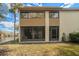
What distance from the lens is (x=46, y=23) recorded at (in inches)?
152

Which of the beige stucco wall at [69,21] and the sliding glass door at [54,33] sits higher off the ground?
the beige stucco wall at [69,21]

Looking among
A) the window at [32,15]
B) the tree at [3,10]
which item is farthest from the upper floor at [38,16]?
the tree at [3,10]

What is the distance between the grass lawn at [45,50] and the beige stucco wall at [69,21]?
190 millimetres

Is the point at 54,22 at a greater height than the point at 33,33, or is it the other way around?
the point at 54,22

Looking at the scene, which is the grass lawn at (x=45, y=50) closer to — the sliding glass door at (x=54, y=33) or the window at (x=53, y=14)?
the sliding glass door at (x=54, y=33)

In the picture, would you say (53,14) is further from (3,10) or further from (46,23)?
(3,10)

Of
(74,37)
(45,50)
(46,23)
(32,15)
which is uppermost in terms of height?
(32,15)

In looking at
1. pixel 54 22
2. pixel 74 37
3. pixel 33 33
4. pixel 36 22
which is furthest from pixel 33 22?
pixel 74 37

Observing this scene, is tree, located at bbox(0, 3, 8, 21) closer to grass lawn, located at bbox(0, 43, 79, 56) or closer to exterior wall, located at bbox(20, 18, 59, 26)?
exterior wall, located at bbox(20, 18, 59, 26)

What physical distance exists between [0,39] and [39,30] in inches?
20.3

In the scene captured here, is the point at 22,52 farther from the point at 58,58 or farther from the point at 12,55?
the point at 58,58

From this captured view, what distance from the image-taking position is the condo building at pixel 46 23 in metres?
3.82

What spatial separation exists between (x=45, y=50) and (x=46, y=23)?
0.35 m

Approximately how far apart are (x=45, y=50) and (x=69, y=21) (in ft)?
1.58
